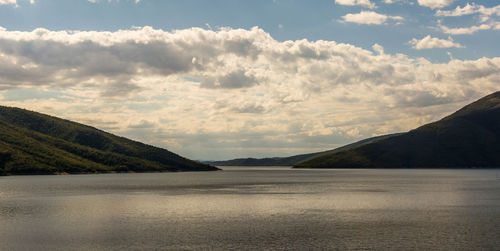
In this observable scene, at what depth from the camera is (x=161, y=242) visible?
62.3 m

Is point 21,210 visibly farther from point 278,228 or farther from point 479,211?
point 479,211

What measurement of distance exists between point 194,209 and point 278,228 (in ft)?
114

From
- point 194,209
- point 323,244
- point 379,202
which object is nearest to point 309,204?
point 379,202

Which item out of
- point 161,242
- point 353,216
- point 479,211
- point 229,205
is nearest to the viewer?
point 161,242

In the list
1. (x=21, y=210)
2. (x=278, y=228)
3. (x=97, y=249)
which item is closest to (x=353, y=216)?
(x=278, y=228)

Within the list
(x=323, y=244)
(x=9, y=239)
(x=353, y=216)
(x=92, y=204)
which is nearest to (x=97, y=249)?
(x=9, y=239)

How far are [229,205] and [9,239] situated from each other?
59.5m

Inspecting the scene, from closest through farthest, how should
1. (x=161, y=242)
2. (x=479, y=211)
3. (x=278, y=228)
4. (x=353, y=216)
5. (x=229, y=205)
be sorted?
(x=161, y=242) < (x=278, y=228) < (x=353, y=216) < (x=479, y=211) < (x=229, y=205)

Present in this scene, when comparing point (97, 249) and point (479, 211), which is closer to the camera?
point (97, 249)

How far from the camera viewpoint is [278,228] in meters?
75.3

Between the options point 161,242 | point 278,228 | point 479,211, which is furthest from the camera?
point 479,211

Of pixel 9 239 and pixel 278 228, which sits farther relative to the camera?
pixel 278 228

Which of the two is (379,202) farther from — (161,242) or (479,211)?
(161,242)

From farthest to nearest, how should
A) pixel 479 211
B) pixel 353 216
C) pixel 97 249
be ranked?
1. pixel 479 211
2. pixel 353 216
3. pixel 97 249
